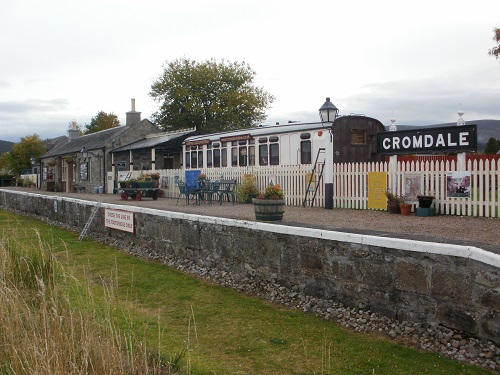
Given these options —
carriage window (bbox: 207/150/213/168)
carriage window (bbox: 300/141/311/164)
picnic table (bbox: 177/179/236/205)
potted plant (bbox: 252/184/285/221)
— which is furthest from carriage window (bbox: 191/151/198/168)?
potted plant (bbox: 252/184/285/221)

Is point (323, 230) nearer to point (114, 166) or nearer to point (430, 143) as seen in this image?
point (430, 143)

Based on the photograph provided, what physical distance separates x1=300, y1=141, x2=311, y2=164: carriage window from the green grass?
9005mm

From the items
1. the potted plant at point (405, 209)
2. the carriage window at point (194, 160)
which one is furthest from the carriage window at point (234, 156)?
the potted plant at point (405, 209)

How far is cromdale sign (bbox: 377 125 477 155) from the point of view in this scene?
11.2 m

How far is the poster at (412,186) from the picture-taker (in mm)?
11648

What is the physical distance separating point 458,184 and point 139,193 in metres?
13.3

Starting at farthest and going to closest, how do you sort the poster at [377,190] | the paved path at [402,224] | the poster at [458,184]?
the poster at [377,190] → the poster at [458,184] → the paved path at [402,224]

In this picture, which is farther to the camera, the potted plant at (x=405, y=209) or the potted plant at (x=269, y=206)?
the potted plant at (x=405, y=209)

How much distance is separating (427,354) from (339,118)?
41.5ft

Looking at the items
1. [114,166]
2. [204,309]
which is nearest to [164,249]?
[204,309]

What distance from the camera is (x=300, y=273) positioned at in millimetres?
7246

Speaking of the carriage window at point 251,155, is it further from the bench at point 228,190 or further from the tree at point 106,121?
the tree at point 106,121

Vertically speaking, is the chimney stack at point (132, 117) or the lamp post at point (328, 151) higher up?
the chimney stack at point (132, 117)

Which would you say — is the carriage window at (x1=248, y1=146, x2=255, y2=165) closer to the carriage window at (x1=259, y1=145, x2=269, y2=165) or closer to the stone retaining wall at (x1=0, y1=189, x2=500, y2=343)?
the carriage window at (x1=259, y1=145, x2=269, y2=165)
